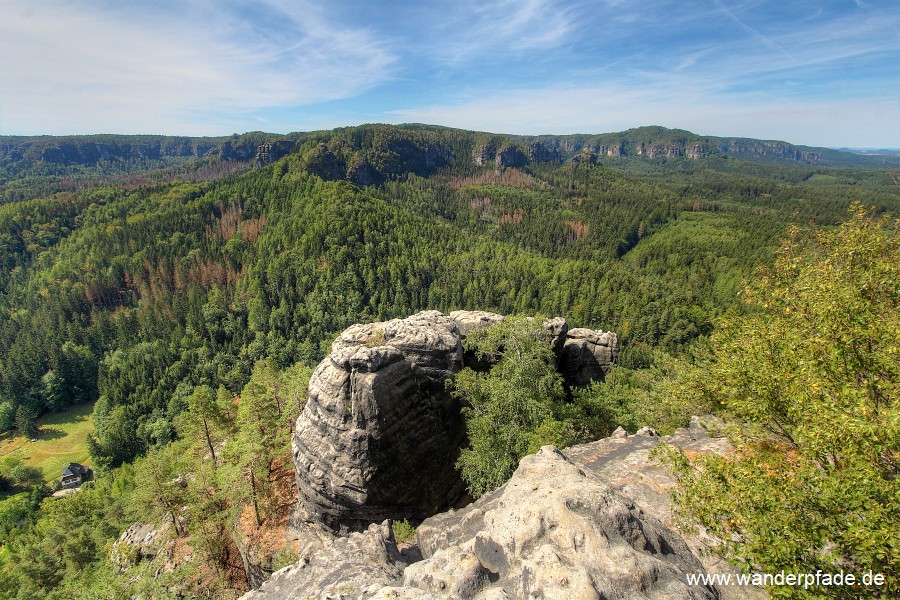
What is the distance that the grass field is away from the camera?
85.0m

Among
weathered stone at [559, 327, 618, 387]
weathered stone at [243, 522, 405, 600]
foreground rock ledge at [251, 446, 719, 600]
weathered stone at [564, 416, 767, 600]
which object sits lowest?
weathered stone at [559, 327, 618, 387]

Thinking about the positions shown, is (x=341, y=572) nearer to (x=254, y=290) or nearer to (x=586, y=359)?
(x=586, y=359)

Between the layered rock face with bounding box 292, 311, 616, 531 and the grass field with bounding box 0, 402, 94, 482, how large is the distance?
9418 centimetres

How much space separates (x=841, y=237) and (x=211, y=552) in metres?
43.9

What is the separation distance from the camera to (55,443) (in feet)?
304

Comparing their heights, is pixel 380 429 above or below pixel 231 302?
above

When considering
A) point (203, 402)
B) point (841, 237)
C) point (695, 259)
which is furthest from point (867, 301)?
point (695, 259)

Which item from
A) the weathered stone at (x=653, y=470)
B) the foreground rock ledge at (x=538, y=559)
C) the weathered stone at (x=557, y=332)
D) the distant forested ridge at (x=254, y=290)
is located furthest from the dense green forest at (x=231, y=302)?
the foreground rock ledge at (x=538, y=559)

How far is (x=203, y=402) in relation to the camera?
3781 centimetres

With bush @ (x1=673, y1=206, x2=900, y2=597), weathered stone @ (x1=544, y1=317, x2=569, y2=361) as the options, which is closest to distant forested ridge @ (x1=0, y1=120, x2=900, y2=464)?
weathered stone @ (x1=544, y1=317, x2=569, y2=361)

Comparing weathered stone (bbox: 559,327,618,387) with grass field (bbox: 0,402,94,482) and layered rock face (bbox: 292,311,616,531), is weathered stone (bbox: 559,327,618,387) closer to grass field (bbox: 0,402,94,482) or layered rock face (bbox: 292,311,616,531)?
layered rock face (bbox: 292,311,616,531)

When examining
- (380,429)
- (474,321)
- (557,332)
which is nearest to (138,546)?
(380,429)

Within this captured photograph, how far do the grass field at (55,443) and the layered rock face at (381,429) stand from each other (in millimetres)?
94179

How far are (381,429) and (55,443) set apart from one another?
11705cm
